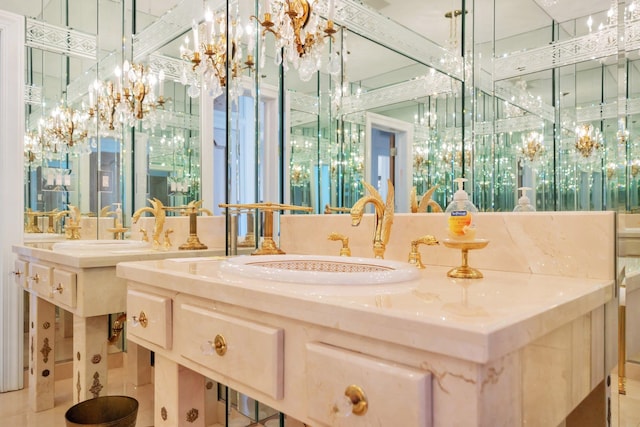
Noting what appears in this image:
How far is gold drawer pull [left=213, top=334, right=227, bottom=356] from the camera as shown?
0.90m

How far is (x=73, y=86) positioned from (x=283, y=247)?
2328 mm

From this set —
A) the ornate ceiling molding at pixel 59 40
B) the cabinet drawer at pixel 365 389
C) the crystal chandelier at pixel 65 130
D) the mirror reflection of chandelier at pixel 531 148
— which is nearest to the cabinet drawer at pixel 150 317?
the cabinet drawer at pixel 365 389

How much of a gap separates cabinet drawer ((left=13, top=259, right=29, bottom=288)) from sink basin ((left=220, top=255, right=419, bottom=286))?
1.64 meters

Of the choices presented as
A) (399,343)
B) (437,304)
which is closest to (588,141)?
(437,304)

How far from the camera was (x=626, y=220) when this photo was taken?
3.27 ft

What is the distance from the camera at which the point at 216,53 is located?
2.17 metres

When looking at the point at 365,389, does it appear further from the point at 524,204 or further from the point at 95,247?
the point at 95,247

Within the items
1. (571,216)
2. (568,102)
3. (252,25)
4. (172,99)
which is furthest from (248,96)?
(571,216)

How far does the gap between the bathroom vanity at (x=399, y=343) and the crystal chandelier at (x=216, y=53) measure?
1361 mm

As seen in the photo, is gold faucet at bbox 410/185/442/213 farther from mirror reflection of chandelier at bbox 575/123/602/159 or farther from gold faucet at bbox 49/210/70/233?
gold faucet at bbox 49/210/70/233

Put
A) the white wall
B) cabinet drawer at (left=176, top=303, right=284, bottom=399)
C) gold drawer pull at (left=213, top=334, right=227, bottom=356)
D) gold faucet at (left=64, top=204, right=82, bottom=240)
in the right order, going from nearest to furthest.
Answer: cabinet drawer at (left=176, top=303, right=284, bottom=399)
gold drawer pull at (left=213, top=334, right=227, bottom=356)
the white wall
gold faucet at (left=64, top=204, right=82, bottom=240)

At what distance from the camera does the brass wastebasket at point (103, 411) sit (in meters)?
1.62

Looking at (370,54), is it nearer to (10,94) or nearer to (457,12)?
(457,12)

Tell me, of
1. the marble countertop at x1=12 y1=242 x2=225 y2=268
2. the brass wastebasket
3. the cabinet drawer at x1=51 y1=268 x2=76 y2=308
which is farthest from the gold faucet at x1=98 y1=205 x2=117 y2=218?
the brass wastebasket
